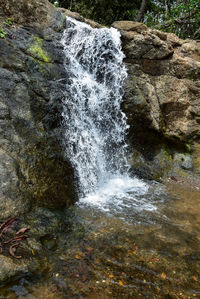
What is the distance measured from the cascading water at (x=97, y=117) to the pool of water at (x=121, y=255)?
0.62 metres

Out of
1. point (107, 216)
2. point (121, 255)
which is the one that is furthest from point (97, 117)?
point (121, 255)

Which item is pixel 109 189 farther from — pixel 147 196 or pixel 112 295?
pixel 112 295

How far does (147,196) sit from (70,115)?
2817 mm

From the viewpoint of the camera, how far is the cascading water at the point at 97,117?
5.51 metres

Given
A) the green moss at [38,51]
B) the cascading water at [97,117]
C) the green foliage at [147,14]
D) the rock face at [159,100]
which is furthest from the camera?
the green foliage at [147,14]

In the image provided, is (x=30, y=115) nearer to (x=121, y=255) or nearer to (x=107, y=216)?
(x=107, y=216)

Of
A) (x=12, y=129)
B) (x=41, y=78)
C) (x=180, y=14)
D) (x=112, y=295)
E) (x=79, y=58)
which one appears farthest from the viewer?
(x=180, y=14)

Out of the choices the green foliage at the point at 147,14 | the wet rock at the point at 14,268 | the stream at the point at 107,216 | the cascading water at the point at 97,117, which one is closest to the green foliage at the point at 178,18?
the green foliage at the point at 147,14

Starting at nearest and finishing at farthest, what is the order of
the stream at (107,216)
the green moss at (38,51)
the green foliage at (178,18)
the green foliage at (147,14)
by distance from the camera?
the stream at (107,216)
the green moss at (38,51)
the green foliage at (147,14)
the green foliage at (178,18)

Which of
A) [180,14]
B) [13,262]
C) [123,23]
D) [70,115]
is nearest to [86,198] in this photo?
[70,115]

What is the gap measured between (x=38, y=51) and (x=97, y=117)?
2.41 m

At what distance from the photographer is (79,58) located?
23.7 ft

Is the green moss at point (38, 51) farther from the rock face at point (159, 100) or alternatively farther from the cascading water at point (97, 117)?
the rock face at point (159, 100)

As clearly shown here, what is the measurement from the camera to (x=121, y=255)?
3.29 metres
